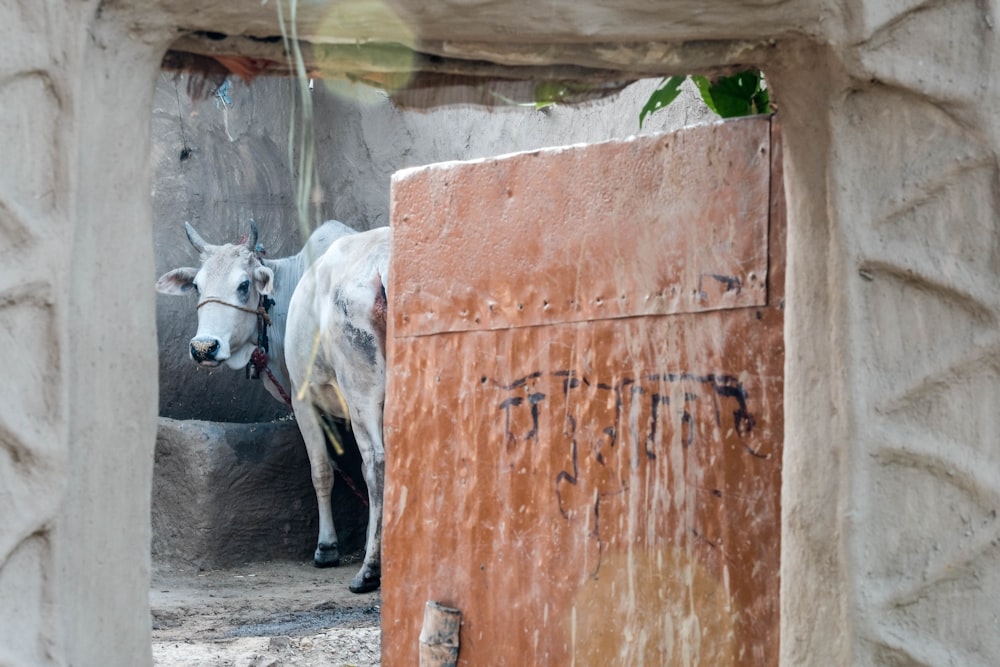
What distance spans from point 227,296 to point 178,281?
59 centimetres

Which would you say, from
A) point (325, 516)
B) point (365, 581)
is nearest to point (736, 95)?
point (365, 581)

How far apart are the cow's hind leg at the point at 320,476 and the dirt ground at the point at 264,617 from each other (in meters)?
0.11

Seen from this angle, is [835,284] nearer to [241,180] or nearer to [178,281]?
[178,281]

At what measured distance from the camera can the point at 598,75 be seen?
2740 millimetres

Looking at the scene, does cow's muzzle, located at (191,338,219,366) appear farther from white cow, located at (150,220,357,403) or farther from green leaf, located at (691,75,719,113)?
green leaf, located at (691,75,719,113)

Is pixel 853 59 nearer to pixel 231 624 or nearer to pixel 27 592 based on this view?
pixel 27 592

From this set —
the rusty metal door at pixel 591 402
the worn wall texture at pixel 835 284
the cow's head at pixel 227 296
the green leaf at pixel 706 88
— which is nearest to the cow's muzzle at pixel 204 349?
the cow's head at pixel 227 296

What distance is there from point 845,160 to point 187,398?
831 cm

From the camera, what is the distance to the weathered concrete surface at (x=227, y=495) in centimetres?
838

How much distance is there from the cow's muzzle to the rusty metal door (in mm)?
4236

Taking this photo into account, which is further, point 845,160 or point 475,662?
point 475,662

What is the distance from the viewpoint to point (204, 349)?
28.1ft

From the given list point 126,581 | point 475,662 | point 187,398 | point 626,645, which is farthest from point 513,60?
point 187,398

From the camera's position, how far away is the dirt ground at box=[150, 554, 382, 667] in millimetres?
5863
